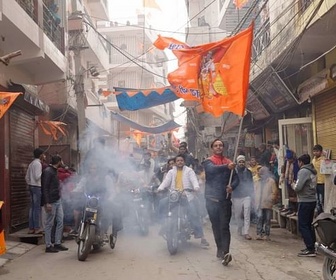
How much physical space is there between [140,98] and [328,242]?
890 cm

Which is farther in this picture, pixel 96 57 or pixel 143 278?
pixel 96 57

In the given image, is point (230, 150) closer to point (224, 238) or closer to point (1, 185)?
point (1, 185)

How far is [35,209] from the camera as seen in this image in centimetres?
925

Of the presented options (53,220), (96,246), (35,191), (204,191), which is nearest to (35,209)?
(35,191)

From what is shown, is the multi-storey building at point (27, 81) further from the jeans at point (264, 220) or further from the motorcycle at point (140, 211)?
the jeans at point (264, 220)

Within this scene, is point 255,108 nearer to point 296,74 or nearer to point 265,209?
point 296,74

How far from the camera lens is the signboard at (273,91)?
38.3 feet

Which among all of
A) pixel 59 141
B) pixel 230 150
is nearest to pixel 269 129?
pixel 230 150

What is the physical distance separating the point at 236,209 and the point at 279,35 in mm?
4547

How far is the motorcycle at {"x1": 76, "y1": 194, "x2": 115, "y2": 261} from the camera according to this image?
7.07 m

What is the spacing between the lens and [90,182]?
770cm

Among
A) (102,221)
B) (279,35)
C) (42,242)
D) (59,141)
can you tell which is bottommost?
(42,242)

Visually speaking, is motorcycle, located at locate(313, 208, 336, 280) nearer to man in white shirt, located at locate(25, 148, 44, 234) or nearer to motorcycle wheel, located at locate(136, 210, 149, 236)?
motorcycle wheel, located at locate(136, 210, 149, 236)

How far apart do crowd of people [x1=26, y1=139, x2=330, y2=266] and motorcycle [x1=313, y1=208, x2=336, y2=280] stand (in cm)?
147
